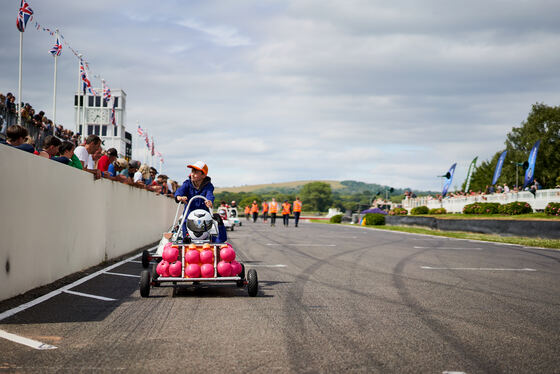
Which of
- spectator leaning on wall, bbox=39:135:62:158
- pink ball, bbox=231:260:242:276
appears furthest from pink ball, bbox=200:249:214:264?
spectator leaning on wall, bbox=39:135:62:158

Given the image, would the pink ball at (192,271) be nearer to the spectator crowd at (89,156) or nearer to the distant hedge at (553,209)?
the spectator crowd at (89,156)

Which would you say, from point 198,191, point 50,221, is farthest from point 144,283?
point 50,221

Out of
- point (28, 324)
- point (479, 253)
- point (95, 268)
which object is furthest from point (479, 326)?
point (479, 253)

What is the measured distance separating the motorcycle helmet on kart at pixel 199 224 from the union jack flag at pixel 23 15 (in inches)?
799

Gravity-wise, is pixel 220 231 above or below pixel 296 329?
above

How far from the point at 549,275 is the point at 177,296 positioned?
6.75 metres

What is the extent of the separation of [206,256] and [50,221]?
2.35 meters

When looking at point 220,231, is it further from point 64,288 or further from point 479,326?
point 479,326

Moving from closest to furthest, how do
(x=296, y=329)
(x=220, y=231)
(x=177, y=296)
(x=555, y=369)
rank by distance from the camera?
(x=555, y=369), (x=296, y=329), (x=177, y=296), (x=220, y=231)

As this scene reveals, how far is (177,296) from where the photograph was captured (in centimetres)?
770

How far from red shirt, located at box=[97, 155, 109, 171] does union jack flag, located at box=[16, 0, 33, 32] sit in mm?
14936

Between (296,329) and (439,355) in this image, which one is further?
(296,329)

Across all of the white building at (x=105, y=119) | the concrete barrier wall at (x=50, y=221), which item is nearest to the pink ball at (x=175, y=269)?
the concrete barrier wall at (x=50, y=221)

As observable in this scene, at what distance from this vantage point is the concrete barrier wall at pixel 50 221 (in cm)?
692
